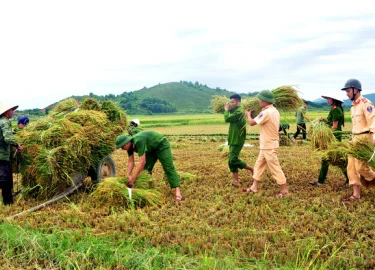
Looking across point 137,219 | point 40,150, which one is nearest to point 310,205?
point 137,219

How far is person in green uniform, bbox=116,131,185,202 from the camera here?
516 cm

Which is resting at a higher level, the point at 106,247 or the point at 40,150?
the point at 40,150

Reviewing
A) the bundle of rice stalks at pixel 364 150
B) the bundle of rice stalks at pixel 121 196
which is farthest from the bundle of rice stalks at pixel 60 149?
the bundle of rice stalks at pixel 364 150

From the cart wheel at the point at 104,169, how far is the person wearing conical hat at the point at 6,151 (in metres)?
1.26

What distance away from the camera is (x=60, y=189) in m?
5.54

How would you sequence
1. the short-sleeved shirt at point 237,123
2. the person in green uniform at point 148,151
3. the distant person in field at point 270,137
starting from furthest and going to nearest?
the short-sleeved shirt at point 237,123
the distant person in field at point 270,137
the person in green uniform at point 148,151

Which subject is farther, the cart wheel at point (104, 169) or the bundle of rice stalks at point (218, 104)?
the bundle of rice stalks at point (218, 104)

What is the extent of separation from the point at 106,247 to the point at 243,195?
254 centimetres

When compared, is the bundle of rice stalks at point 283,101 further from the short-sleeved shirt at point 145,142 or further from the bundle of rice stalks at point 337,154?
the short-sleeved shirt at point 145,142

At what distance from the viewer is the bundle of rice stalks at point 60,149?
527 cm

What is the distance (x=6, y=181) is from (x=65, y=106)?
72.0 inches

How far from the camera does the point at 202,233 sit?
13.3ft

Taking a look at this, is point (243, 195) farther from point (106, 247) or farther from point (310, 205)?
point (106, 247)

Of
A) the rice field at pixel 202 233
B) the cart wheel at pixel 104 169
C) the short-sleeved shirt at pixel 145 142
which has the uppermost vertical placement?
the short-sleeved shirt at pixel 145 142
